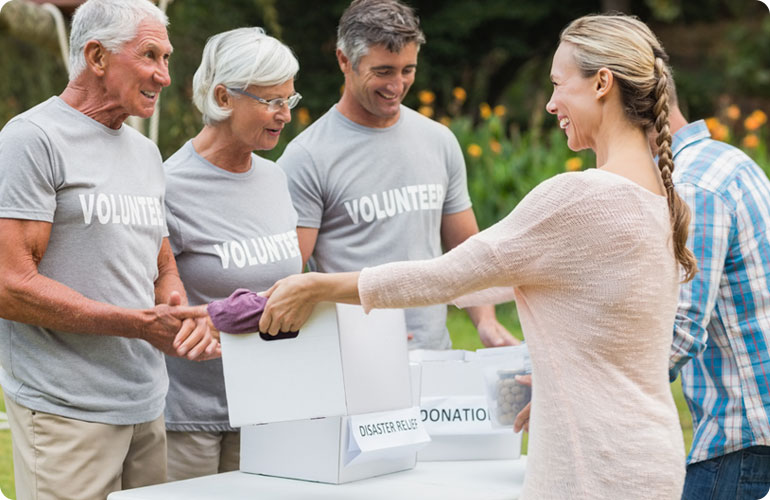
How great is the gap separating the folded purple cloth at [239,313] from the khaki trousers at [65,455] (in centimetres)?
46

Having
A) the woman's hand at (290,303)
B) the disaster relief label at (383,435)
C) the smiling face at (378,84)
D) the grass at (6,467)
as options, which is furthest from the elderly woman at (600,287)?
the grass at (6,467)

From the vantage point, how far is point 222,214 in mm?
2814

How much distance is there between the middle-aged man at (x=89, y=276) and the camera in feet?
7.63

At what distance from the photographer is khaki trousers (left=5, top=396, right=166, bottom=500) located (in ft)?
7.88

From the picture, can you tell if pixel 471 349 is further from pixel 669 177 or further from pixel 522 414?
pixel 669 177

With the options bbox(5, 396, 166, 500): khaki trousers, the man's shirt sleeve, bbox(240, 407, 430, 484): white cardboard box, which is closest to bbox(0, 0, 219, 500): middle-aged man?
bbox(5, 396, 166, 500): khaki trousers

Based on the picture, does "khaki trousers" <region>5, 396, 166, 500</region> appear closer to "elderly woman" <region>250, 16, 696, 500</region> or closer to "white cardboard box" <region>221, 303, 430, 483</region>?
"white cardboard box" <region>221, 303, 430, 483</region>

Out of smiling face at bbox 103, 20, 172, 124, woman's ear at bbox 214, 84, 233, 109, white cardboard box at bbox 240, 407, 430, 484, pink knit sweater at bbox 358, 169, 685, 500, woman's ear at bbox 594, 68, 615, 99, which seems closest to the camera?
pink knit sweater at bbox 358, 169, 685, 500

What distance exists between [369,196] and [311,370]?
43.9 inches

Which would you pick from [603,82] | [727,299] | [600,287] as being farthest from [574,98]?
[727,299]

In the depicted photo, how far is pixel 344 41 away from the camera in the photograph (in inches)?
134

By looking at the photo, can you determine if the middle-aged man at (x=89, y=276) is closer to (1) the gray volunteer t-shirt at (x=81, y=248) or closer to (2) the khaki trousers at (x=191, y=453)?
(1) the gray volunteer t-shirt at (x=81, y=248)

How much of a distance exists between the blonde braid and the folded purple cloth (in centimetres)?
88

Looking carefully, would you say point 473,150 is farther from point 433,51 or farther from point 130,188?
point 130,188
